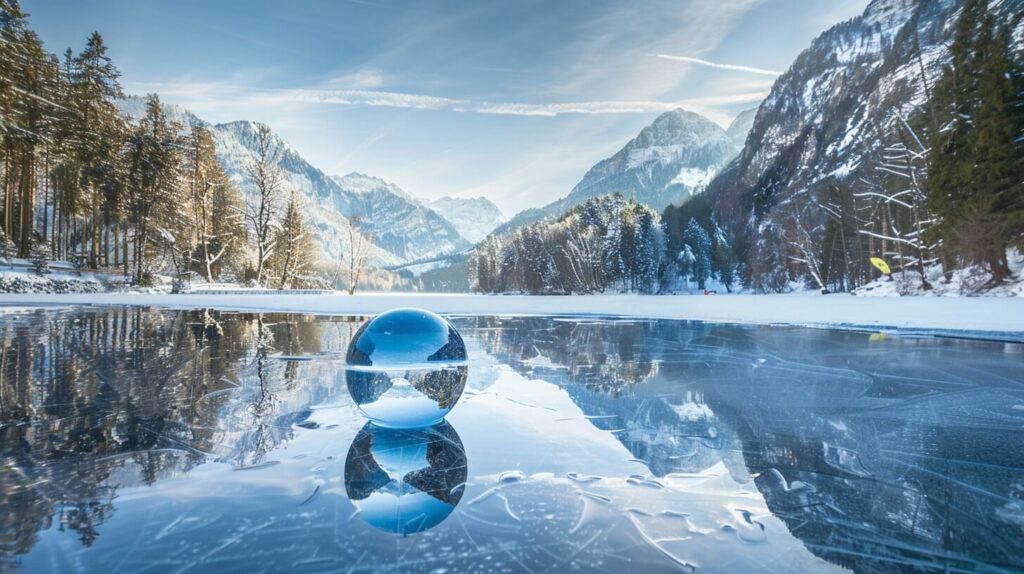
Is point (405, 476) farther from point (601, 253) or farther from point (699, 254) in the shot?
point (699, 254)

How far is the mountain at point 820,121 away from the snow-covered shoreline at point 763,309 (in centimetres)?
3076

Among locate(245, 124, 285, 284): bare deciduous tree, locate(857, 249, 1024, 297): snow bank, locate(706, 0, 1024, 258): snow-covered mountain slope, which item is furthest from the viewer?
locate(706, 0, 1024, 258): snow-covered mountain slope

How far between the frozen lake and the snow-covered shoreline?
28.6ft

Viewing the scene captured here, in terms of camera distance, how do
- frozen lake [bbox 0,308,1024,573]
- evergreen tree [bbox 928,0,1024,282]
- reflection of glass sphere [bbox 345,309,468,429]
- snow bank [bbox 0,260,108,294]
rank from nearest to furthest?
frozen lake [bbox 0,308,1024,573], reflection of glass sphere [bbox 345,309,468,429], evergreen tree [bbox 928,0,1024,282], snow bank [bbox 0,260,108,294]

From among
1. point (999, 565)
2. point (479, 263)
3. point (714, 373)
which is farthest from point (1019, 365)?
point (479, 263)

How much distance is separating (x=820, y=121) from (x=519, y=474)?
11947 centimetres

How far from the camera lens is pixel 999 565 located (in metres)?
2.00

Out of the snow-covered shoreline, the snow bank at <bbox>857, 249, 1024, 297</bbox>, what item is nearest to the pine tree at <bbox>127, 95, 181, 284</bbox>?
the snow-covered shoreline

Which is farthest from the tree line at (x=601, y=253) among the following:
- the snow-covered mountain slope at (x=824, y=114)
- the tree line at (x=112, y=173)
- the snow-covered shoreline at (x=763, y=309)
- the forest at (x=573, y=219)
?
the tree line at (x=112, y=173)

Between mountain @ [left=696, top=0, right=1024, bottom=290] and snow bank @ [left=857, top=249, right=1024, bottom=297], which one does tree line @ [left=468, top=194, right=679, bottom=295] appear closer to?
mountain @ [left=696, top=0, right=1024, bottom=290]

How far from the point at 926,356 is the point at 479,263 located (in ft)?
287

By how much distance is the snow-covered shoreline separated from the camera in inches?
516

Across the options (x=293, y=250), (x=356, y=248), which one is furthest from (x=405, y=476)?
(x=293, y=250)

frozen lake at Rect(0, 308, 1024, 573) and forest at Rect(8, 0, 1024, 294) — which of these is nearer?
frozen lake at Rect(0, 308, 1024, 573)
